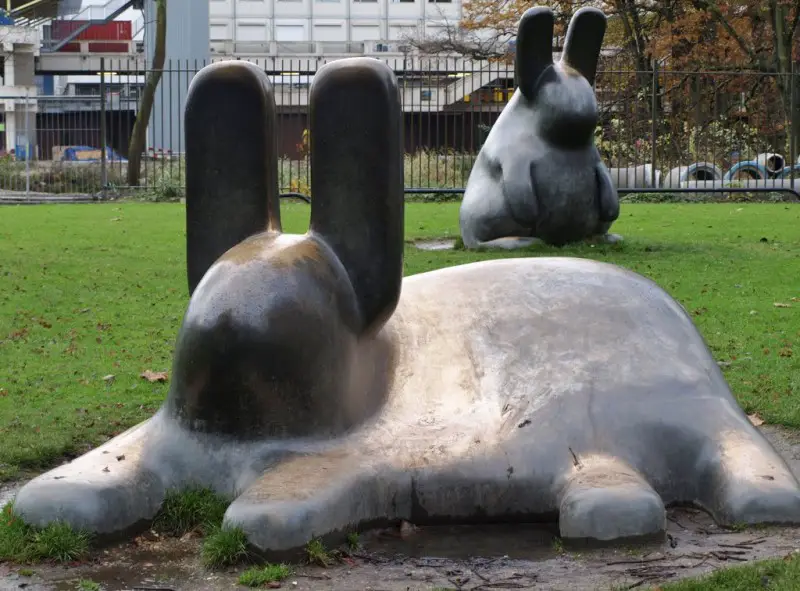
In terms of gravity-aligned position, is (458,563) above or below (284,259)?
below

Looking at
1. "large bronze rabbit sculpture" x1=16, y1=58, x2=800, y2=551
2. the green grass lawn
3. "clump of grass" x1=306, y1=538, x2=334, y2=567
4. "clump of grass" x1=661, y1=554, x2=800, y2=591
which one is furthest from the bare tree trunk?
"clump of grass" x1=661, y1=554, x2=800, y2=591

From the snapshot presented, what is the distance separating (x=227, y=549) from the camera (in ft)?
14.3

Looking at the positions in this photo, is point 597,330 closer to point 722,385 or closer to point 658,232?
point 722,385

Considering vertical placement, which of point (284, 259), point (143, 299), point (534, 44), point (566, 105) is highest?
point (534, 44)

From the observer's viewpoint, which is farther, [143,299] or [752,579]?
[143,299]

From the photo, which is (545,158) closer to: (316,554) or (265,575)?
(316,554)

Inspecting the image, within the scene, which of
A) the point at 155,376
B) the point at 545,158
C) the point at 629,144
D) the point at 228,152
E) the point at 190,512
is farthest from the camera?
the point at 629,144

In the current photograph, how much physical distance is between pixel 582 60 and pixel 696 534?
8.80 meters

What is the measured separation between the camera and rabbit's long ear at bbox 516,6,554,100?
40.6 ft

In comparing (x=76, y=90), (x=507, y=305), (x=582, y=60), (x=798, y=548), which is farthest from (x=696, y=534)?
(x=76, y=90)

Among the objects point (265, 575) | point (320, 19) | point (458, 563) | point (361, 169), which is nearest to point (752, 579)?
point (458, 563)

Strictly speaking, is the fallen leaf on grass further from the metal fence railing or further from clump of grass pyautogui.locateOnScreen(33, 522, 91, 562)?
the metal fence railing

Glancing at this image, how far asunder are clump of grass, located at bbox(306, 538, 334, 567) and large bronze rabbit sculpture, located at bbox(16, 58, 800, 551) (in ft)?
0.10

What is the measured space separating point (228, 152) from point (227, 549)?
175 centimetres
